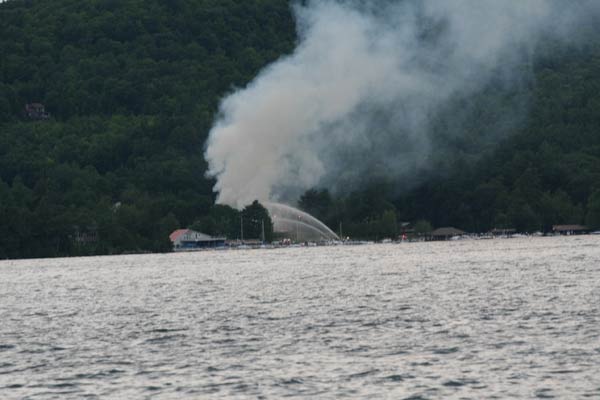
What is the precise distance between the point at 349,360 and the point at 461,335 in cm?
955

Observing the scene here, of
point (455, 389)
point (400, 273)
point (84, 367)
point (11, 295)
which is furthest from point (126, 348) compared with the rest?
point (400, 273)

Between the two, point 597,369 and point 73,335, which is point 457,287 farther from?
point 597,369

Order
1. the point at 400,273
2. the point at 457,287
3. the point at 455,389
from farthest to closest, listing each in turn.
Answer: the point at 400,273, the point at 457,287, the point at 455,389

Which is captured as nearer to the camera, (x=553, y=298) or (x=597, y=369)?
(x=597, y=369)

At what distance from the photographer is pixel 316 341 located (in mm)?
63000

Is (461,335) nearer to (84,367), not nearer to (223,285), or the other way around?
(84,367)

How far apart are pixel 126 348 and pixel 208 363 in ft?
28.5

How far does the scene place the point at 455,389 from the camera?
155 feet

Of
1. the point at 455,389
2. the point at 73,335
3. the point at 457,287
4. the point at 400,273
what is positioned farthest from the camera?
the point at 400,273

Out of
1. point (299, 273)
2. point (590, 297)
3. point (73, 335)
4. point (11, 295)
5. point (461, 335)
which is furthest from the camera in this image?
point (299, 273)

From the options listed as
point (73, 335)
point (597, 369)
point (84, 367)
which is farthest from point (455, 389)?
point (73, 335)

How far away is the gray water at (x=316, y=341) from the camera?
1933 inches

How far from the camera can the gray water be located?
161ft

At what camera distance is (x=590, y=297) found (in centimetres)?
8219
